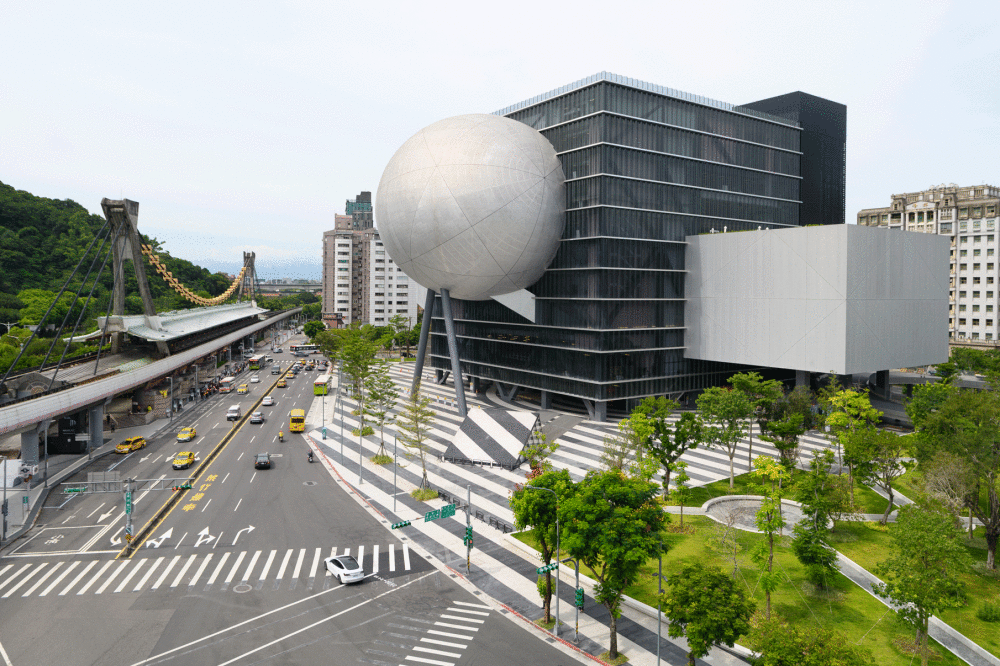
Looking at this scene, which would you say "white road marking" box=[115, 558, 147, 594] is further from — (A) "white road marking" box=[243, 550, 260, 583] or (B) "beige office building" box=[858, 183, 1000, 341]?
(B) "beige office building" box=[858, 183, 1000, 341]

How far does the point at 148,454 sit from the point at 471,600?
40.9 metres

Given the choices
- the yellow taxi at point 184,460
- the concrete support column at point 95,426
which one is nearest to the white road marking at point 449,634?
the yellow taxi at point 184,460

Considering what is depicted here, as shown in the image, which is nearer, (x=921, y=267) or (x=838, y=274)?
(x=838, y=274)

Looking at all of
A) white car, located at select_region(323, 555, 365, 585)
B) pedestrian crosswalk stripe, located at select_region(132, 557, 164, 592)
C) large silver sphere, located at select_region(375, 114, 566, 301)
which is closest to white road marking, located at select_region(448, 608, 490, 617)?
white car, located at select_region(323, 555, 365, 585)

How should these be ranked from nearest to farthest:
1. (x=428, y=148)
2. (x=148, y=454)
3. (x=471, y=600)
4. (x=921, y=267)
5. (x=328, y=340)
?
(x=471, y=600), (x=148, y=454), (x=428, y=148), (x=921, y=267), (x=328, y=340)

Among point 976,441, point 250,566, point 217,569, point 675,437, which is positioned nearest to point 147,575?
point 217,569

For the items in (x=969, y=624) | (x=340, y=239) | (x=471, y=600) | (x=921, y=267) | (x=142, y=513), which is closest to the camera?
(x=969, y=624)

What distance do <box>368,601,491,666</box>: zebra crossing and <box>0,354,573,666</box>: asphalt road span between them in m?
0.07

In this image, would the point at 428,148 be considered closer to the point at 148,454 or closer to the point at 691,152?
Answer: the point at 691,152

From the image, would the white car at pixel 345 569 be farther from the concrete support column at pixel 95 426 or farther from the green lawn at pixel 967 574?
the concrete support column at pixel 95 426

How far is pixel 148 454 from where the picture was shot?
182 feet

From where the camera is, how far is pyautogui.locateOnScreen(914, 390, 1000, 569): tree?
30.8 metres

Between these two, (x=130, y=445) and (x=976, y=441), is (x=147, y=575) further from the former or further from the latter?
(x=976, y=441)

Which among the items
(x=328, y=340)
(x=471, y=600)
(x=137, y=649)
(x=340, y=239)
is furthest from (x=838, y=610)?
(x=340, y=239)
